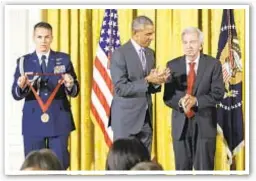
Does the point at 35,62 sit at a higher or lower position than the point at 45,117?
higher

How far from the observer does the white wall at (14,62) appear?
6.42ft

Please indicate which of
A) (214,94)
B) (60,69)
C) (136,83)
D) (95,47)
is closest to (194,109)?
(214,94)

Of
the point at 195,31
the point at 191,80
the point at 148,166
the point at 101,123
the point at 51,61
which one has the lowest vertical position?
the point at 148,166

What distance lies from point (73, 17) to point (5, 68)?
17.6 inches

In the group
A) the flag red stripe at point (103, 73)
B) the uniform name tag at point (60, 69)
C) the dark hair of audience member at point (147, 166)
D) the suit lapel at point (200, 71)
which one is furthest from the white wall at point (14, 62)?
the suit lapel at point (200, 71)

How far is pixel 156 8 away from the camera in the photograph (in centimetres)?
196

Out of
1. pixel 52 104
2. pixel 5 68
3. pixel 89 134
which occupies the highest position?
pixel 5 68

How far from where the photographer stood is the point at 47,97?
195 cm

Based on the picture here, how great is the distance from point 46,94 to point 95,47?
1.17ft

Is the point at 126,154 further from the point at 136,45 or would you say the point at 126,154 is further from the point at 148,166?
the point at 136,45

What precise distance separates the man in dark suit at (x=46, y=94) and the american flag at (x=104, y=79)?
0.11m

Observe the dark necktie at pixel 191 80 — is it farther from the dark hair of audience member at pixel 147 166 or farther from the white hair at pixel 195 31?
the dark hair of audience member at pixel 147 166
